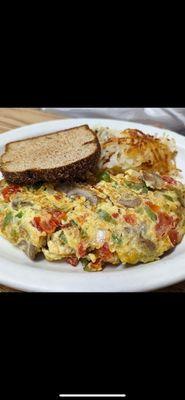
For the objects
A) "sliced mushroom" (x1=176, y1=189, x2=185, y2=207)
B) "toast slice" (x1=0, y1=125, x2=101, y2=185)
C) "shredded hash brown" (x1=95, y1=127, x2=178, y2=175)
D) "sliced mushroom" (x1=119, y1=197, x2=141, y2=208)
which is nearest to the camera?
"sliced mushroom" (x1=119, y1=197, x2=141, y2=208)

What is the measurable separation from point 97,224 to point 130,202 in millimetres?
191

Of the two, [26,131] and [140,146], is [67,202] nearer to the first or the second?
[140,146]

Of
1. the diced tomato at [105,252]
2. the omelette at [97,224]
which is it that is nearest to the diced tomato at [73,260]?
the omelette at [97,224]

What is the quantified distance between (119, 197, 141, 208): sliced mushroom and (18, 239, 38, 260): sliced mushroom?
0.40 meters

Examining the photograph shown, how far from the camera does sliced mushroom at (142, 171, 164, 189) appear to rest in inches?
92.8

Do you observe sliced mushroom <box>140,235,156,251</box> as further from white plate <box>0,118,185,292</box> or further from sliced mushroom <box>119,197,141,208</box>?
sliced mushroom <box>119,197,141,208</box>

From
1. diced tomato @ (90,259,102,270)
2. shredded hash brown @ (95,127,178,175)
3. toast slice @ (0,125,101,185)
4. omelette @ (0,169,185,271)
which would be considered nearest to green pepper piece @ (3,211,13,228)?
omelette @ (0,169,185,271)

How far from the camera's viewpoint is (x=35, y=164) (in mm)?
2529

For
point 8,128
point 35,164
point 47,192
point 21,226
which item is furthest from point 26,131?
point 21,226

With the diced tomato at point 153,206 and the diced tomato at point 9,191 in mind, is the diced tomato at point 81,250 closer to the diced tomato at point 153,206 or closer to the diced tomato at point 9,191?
the diced tomato at point 153,206

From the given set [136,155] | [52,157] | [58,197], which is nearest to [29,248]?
[58,197]

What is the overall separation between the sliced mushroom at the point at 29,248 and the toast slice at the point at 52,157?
372 millimetres

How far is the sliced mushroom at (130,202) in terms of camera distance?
2.19 metres

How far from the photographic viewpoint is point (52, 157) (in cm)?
259
